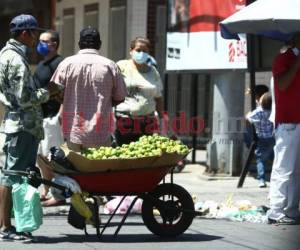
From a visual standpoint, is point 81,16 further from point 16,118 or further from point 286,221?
point 16,118

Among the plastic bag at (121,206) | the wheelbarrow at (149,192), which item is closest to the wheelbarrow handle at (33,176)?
the wheelbarrow at (149,192)

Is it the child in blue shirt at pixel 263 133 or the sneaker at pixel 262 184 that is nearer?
the child in blue shirt at pixel 263 133

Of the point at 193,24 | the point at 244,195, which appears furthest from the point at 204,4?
the point at 244,195

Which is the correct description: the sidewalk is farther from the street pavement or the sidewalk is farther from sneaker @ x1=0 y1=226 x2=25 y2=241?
sneaker @ x1=0 y1=226 x2=25 y2=241

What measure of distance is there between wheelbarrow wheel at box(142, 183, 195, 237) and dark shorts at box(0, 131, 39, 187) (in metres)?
1.08

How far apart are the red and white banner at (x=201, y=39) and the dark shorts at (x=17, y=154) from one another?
221 inches

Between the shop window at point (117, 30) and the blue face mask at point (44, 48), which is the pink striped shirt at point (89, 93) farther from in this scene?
the shop window at point (117, 30)

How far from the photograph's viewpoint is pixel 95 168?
7.69 metres

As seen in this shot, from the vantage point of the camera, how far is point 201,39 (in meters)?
13.5

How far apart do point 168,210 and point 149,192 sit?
9.0 inches

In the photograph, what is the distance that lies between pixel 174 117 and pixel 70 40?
11.8 feet

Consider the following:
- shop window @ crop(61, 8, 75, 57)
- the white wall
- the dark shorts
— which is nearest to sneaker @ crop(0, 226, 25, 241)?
the dark shorts

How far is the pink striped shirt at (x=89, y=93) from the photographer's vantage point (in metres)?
8.57

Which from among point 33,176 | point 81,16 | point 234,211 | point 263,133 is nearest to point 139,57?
point 234,211
